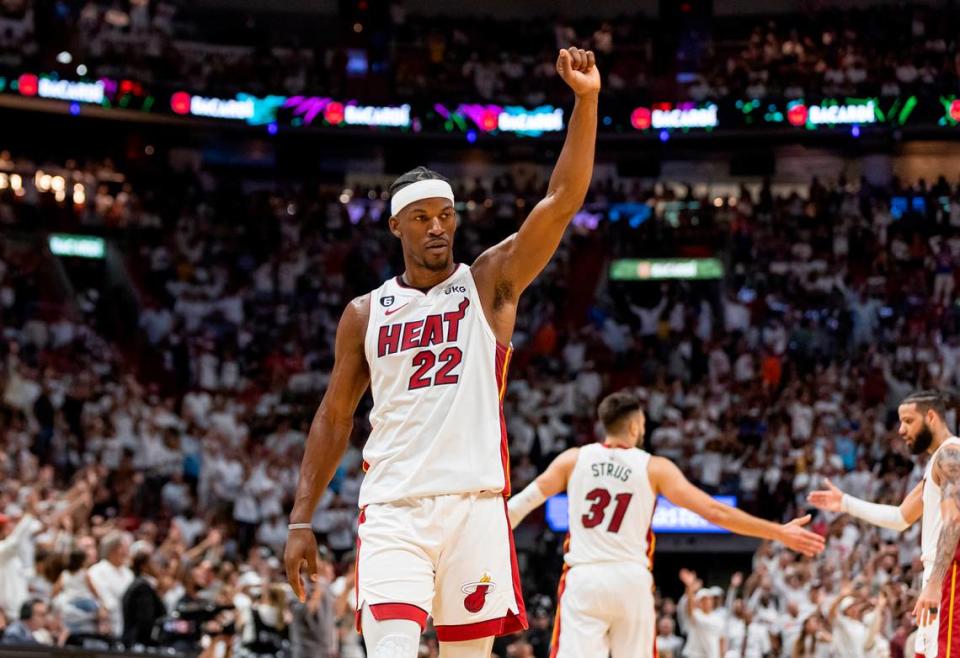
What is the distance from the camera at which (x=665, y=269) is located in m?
27.1

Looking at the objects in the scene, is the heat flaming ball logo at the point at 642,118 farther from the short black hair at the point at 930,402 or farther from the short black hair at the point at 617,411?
the short black hair at the point at 930,402

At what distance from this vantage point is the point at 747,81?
28.3m

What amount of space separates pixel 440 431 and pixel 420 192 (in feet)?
2.89

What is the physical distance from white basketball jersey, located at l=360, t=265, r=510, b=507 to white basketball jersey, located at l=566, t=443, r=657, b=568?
3009 mm

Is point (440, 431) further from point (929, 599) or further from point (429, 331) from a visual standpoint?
point (929, 599)

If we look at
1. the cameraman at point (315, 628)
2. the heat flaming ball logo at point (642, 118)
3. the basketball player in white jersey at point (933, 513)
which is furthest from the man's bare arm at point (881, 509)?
the heat flaming ball logo at point (642, 118)

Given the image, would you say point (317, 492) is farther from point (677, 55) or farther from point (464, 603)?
point (677, 55)

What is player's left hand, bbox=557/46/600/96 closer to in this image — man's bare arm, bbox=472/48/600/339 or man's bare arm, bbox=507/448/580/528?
man's bare arm, bbox=472/48/600/339

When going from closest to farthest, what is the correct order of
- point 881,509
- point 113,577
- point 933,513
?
point 933,513 < point 881,509 < point 113,577

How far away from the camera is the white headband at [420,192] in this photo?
5.29 meters

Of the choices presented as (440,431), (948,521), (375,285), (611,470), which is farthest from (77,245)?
(440,431)

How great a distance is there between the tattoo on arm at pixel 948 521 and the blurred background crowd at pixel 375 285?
21.7ft

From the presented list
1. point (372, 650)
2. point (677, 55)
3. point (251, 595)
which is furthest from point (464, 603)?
point (677, 55)

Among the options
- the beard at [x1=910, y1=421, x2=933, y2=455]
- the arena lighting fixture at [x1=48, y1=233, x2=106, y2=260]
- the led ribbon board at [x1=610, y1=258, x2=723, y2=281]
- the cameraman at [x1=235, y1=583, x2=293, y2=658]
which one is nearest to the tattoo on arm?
the beard at [x1=910, y1=421, x2=933, y2=455]
